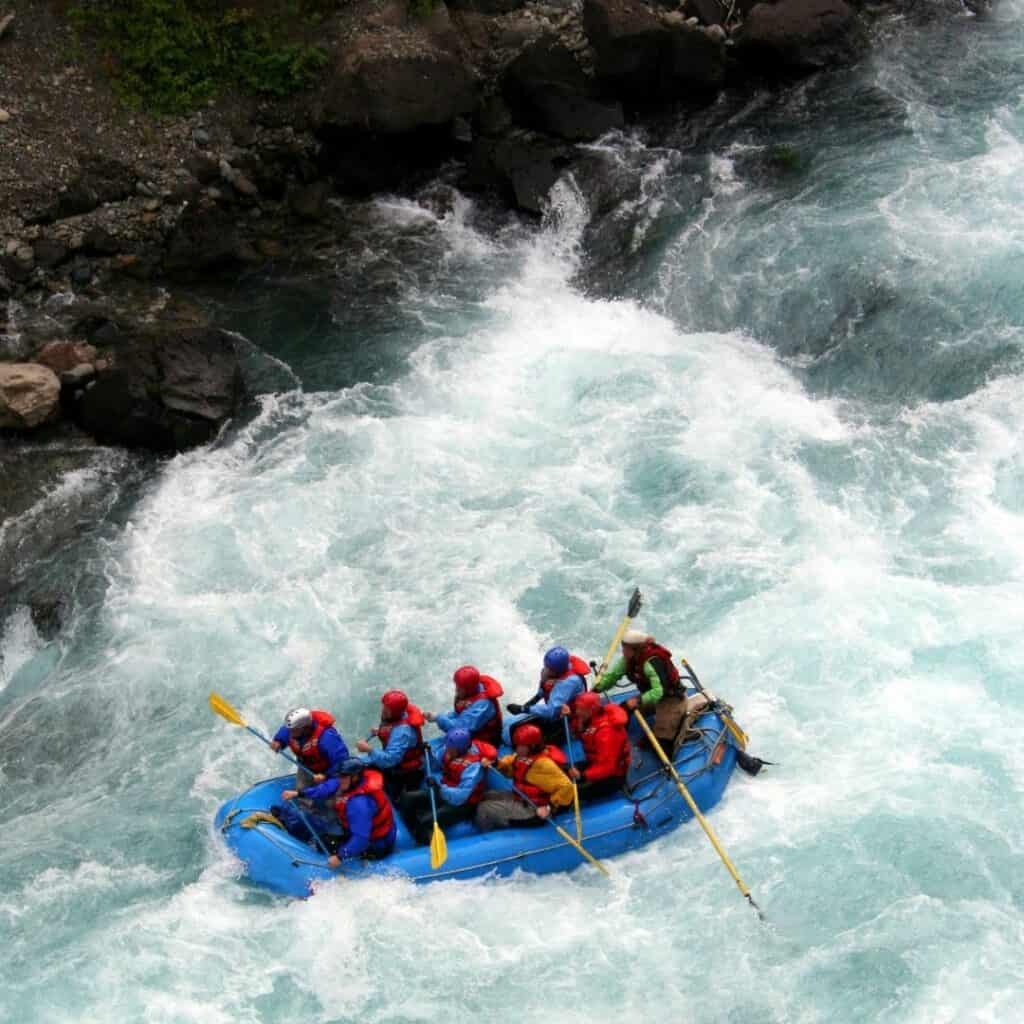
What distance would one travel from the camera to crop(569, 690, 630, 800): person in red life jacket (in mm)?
10031

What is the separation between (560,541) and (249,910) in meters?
4.66

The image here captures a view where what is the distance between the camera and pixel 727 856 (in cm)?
1003

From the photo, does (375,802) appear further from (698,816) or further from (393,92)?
(393,92)

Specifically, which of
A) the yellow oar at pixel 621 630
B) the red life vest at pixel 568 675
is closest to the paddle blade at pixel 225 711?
the red life vest at pixel 568 675

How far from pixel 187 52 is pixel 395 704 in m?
11.4

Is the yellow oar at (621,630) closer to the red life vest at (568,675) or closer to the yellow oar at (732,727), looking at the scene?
the red life vest at (568,675)

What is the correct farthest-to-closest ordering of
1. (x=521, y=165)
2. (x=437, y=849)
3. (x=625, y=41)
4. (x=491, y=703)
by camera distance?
(x=625, y=41) < (x=521, y=165) < (x=491, y=703) < (x=437, y=849)

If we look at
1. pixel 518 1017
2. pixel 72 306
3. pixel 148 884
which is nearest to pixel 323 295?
pixel 72 306

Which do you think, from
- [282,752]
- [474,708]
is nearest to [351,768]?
[282,752]

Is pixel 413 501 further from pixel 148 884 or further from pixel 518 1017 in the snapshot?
pixel 518 1017

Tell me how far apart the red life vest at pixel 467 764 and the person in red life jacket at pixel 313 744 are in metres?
0.75

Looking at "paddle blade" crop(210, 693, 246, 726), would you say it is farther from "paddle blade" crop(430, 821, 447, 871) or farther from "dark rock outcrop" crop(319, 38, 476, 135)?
"dark rock outcrop" crop(319, 38, 476, 135)

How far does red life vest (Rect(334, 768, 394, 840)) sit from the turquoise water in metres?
0.49

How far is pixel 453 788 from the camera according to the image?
32.8 ft
